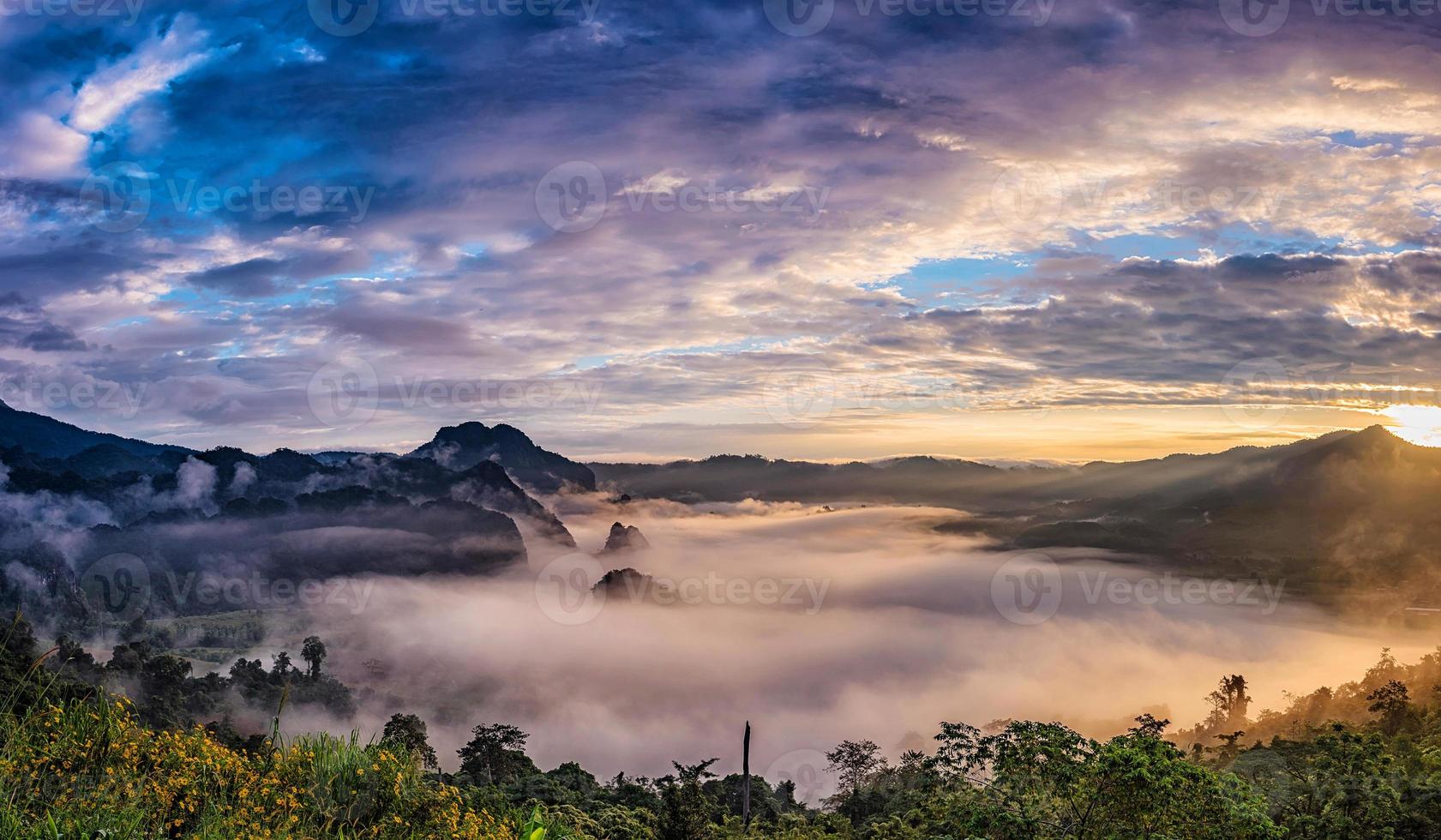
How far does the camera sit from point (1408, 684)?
9388 centimetres

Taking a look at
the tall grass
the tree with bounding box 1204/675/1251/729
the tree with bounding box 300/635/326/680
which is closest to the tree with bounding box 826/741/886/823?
the tall grass

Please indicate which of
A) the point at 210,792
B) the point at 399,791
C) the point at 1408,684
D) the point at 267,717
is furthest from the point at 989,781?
the point at 267,717

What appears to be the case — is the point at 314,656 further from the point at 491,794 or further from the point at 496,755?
the point at 491,794

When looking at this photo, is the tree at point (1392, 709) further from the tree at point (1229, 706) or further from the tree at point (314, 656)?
the tree at point (314, 656)

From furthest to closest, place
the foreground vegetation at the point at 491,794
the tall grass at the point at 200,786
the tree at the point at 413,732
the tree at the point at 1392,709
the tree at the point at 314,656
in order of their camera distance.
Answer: the tree at the point at 314,656 < the tree at the point at 413,732 < the tree at the point at 1392,709 < the foreground vegetation at the point at 491,794 < the tall grass at the point at 200,786

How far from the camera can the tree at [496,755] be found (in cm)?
6347

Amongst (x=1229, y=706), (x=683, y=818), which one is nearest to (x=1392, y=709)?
(x=683, y=818)

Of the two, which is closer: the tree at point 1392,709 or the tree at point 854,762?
the tree at point 1392,709

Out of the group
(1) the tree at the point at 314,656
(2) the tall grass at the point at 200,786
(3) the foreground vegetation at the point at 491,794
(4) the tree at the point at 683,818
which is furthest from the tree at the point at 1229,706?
(1) the tree at the point at 314,656

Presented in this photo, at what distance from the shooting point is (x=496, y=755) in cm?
6400

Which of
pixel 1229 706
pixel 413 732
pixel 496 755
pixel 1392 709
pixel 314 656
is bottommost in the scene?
pixel 314 656

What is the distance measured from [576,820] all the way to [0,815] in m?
18.8

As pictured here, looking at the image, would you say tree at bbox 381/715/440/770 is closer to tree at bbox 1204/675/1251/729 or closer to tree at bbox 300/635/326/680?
tree at bbox 300/635/326/680

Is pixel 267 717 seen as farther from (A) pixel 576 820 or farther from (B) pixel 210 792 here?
(B) pixel 210 792
